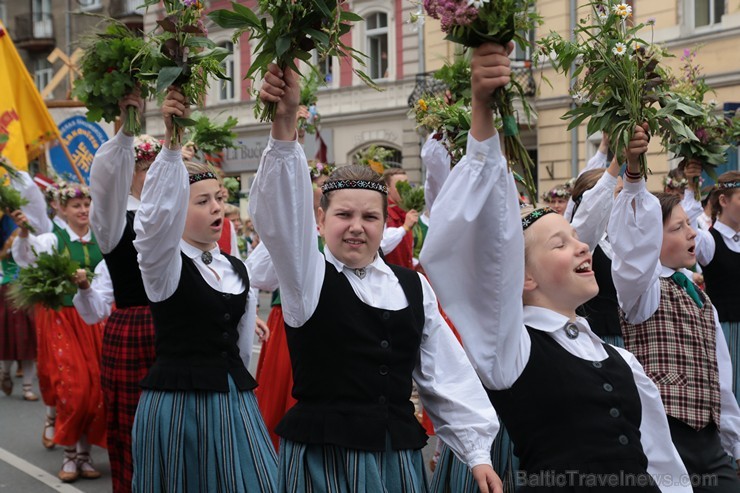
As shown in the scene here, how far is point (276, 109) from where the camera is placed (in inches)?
110

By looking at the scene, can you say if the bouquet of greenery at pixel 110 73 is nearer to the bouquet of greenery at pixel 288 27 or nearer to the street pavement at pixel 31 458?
the bouquet of greenery at pixel 288 27

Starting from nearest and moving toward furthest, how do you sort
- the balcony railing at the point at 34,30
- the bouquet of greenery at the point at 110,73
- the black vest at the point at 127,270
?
the bouquet of greenery at the point at 110,73
the black vest at the point at 127,270
the balcony railing at the point at 34,30

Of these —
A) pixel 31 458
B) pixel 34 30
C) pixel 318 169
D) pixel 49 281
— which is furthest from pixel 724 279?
pixel 34 30

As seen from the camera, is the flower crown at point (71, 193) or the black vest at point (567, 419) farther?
the flower crown at point (71, 193)

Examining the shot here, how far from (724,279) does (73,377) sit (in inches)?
182

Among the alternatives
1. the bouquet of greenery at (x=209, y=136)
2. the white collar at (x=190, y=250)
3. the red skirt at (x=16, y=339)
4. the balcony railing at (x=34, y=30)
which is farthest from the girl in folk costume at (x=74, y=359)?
the balcony railing at (x=34, y=30)

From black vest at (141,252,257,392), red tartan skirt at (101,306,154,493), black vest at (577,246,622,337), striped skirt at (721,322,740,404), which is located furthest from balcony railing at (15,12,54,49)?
black vest at (141,252,257,392)

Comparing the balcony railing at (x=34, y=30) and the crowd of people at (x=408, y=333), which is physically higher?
the balcony railing at (x=34, y=30)

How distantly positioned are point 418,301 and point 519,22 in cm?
140

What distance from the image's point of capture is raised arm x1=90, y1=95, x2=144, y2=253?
4.39 m

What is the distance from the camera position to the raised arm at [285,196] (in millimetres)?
2785

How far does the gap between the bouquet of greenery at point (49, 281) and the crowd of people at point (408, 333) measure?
1.33 ft

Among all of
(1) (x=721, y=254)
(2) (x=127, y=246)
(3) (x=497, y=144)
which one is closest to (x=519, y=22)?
(3) (x=497, y=144)

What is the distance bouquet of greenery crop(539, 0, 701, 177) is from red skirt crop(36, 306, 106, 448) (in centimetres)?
394
